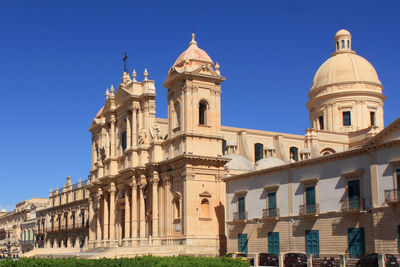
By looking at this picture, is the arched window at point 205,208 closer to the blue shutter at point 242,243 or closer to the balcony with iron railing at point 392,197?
the blue shutter at point 242,243

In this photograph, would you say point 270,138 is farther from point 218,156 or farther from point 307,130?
point 218,156

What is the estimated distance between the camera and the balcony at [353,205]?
31.5 meters

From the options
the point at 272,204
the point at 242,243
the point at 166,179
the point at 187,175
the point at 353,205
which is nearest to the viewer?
the point at 353,205

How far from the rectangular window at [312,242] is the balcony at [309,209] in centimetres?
105

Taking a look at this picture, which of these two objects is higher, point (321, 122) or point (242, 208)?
point (321, 122)

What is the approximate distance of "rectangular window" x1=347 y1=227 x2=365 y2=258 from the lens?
31469 mm

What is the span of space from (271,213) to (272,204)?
0.61 m

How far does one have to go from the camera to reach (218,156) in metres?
45.3

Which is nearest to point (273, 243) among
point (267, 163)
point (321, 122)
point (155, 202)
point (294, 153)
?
point (155, 202)

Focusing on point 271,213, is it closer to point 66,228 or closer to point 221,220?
point 221,220

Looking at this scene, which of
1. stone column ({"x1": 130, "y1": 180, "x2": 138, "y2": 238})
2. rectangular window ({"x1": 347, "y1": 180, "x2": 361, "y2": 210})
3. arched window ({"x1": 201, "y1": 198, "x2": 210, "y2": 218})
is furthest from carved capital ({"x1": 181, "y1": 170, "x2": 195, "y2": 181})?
rectangular window ({"x1": 347, "y1": 180, "x2": 361, "y2": 210})

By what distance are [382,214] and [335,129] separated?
3178 centimetres

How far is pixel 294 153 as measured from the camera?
59.1 m

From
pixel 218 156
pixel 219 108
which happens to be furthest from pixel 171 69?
pixel 218 156
